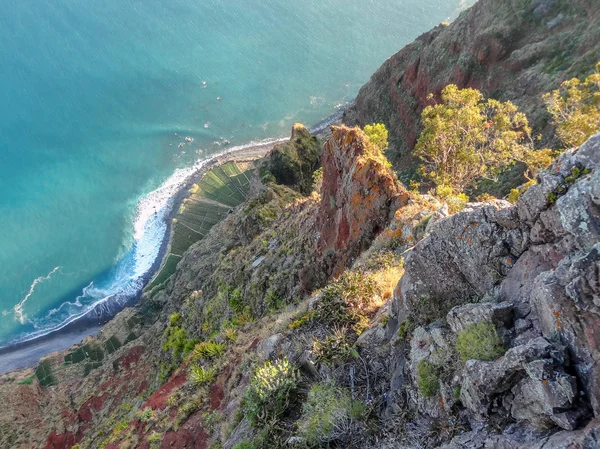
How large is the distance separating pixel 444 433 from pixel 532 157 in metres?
24.7

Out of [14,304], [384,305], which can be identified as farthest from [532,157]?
[14,304]

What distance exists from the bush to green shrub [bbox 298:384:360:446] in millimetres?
3778

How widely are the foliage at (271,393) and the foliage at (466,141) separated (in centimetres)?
2255

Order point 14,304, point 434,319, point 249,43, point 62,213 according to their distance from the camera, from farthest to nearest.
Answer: point 249,43
point 62,213
point 14,304
point 434,319

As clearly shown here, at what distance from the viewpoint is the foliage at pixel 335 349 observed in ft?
45.5

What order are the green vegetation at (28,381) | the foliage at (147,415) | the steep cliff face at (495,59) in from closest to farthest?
the foliage at (147,415)
the steep cliff face at (495,59)
the green vegetation at (28,381)

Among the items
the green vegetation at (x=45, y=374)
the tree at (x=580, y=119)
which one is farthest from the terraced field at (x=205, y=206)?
the tree at (x=580, y=119)

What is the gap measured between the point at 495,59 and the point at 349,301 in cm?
5069

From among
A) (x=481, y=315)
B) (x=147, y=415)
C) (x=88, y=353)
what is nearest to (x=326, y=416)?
(x=481, y=315)

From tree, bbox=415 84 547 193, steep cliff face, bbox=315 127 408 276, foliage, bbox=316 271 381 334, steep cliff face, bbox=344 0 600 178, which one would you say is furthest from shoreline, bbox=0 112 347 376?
foliage, bbox=316 271 381 334

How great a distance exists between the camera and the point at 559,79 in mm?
44000

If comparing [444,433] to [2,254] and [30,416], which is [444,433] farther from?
[2,254]

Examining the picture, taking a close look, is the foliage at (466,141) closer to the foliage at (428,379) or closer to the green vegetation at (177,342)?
the foliage at (428,379)

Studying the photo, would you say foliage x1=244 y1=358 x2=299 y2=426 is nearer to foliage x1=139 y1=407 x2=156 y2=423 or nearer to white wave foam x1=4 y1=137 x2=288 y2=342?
foliage x1=139 y1=407 x2=156 y2=423
